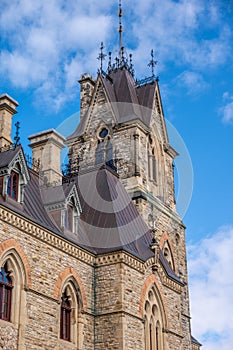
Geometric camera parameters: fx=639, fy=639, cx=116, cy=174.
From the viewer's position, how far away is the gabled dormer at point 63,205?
2628 centimetres

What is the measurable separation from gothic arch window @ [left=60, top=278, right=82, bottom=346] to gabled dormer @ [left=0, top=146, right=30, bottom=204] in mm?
4102

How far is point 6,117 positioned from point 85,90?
617 inches

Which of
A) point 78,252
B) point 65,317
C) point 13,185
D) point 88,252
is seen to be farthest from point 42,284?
point 13,185

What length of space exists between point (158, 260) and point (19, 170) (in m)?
8.50

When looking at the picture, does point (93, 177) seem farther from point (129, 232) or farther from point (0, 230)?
point (0, 230)

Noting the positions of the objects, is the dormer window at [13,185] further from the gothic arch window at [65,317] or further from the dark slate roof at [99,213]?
the gothic arch window at [65,317]

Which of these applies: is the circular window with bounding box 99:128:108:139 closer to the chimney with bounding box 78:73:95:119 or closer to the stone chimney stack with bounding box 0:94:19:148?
the chimney with bounding box 78:73:95:119

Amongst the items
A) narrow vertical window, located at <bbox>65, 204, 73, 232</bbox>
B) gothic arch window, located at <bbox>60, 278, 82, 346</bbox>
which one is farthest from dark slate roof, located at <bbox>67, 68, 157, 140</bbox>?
gothic arch window, located at <bbox>60, 278, 82, 346</bbox>

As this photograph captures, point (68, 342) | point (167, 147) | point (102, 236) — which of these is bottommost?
point (68, 342)

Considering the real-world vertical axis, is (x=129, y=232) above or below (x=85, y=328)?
above

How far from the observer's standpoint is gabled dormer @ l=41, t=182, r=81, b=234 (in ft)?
86.2

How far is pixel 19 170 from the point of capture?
79.0ft

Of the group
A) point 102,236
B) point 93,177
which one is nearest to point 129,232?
point 102,236

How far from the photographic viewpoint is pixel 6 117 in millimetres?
28094
